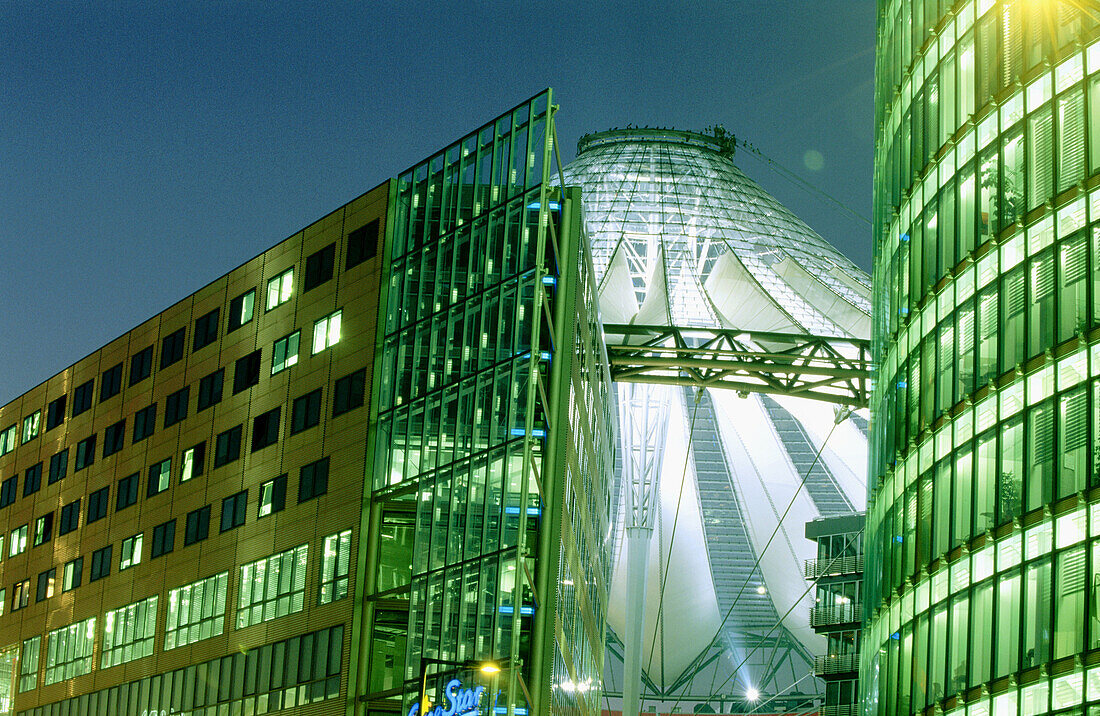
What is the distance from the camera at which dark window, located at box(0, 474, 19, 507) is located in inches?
2874

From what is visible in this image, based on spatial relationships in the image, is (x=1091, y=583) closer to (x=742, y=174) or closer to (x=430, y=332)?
(x=430, y=332)

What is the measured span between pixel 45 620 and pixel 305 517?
18.7 metres

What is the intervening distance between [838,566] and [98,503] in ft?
111

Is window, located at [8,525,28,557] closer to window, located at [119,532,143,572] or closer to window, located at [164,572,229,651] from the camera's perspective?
window, located at [119,532,143,572]

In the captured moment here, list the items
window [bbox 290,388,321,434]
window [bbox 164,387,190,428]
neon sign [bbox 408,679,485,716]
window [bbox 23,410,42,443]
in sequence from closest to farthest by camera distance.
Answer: neon sign [bbox 408,679,485,716] → window [bbox 290,388,321,434] → window [bbox 164,387,190,428] → window [bbox 23,410,42,443]

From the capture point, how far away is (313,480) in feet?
174

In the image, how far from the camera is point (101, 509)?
64812mm

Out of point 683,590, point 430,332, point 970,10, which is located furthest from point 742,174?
point 970,10

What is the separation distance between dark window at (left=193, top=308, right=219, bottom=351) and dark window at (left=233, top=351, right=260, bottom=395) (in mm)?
2427

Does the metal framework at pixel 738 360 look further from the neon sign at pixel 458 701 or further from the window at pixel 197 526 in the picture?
the neon sign at pixel 458 701

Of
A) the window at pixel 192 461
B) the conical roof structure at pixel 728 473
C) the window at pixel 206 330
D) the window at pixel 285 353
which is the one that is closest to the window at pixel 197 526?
the window at pixel 192 461

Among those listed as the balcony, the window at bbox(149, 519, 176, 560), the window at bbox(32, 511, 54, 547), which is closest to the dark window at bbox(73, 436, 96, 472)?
the window at bbox(32, 511, 54, 547)

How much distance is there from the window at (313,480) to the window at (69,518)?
1656cm

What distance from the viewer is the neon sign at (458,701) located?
4259 cm
